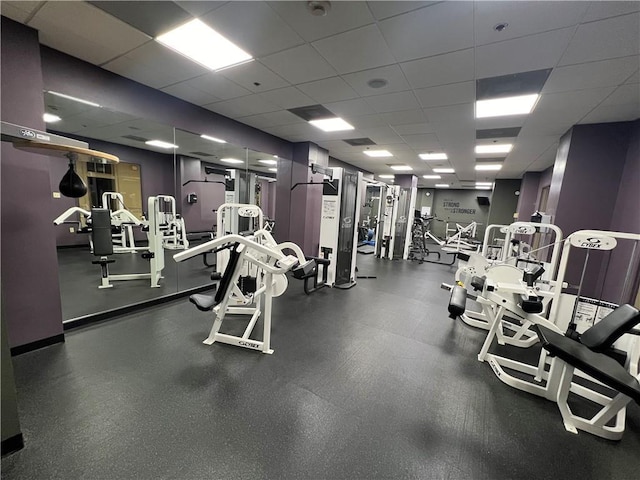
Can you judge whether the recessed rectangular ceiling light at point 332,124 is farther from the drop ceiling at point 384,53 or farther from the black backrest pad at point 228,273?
the black backrest pad at point 228,273

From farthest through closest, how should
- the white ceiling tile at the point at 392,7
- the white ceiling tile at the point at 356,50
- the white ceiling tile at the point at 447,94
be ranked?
1. the white ceiling tile at the point at 447,94
2. the white ceiling tile at the point at 356,50
3. the white ceiling tile at the point at 392,7

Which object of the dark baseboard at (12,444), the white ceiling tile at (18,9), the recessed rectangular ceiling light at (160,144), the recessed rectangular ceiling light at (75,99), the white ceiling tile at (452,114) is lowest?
the dark baseboard at (12,444)

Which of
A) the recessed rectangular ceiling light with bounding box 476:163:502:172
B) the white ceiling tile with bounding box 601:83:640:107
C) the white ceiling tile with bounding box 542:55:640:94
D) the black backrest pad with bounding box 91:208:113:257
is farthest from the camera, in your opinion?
the recessed rectangular ceiling light with bounding box 476:163:502:172

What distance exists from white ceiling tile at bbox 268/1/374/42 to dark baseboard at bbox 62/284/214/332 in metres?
3.52

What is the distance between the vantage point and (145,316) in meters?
3.07

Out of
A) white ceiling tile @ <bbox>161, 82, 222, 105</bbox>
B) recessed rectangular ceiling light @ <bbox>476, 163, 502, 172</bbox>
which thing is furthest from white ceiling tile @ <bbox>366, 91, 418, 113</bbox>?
recessed rectangular ceiling light @ <bbox>476, 163, 502, 172</bbox>

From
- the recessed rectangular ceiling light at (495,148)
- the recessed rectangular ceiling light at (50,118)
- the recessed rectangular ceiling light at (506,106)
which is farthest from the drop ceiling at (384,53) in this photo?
the recessed rectangular ceiling light at (495,148)

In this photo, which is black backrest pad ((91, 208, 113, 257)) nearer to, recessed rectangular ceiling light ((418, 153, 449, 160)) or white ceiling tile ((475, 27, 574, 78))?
white ceiling tile ((475, 27, 574, 78))

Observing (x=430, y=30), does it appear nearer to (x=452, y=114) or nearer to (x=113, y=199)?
(x=452, y=114)

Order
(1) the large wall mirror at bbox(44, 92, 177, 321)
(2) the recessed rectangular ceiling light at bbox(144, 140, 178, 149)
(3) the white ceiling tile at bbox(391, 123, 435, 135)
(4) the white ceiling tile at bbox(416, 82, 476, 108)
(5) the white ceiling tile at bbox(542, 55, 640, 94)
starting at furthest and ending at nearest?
1. (3) the white ceiling tile at bbox(391, 123, 435, 135)
2. (2) the recessed rectangular ceiling light at bbox(144, 140, 178, 149)
3. (1) the large wall mirror at bbox(44, 92, 177, 321)
4. (4) the white ceiling tile at bbox(416, 82, 476, 108)
5. (5) the white ceiling tile at bbox(542, 55, 640, 94)

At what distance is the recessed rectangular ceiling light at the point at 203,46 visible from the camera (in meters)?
2.03

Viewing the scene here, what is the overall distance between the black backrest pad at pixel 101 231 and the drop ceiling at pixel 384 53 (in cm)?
183

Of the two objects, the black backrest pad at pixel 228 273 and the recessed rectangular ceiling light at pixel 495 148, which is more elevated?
the recessed rectangular ceiling light at pixel 495 148

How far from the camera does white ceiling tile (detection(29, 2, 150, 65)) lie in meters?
1.84
